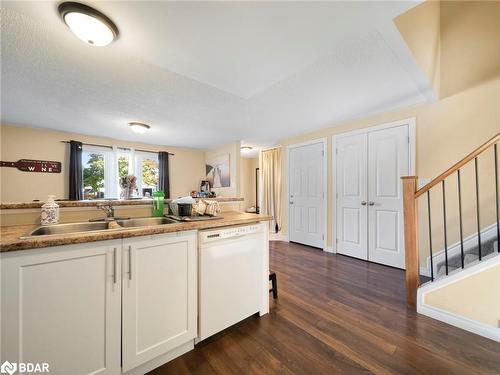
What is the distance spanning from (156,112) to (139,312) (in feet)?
8.86

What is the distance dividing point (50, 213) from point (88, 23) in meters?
1.26

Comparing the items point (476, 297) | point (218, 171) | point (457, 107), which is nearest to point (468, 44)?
point (457, 107)

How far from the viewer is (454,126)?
244cm

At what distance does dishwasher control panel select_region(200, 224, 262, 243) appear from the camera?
4.74ft

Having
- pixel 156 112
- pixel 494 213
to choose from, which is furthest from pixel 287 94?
pixel 494 213

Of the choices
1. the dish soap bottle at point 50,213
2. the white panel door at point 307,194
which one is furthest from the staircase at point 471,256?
the dish soap bottle at point 50,213

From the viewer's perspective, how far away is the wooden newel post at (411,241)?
75.5 inches

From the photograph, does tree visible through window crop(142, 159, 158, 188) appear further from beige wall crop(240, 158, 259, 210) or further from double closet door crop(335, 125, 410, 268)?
double closet door crop(335, 125, 410, 268)

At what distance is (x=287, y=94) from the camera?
2383 mm

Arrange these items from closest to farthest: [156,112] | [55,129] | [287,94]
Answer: [287,94] → [156,112] → [55,129]

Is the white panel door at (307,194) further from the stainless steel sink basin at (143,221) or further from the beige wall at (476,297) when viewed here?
the stainless steel sink basin at (143,221)

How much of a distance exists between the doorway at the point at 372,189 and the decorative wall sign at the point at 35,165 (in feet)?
17.3

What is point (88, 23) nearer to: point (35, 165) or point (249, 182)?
point (35, 165)

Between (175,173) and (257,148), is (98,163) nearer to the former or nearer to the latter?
(175,173)
